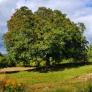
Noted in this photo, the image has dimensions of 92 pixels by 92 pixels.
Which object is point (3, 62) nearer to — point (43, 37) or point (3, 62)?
point (3, 62)

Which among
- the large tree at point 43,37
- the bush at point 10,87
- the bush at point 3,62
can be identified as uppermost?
the large tree at point 43,37

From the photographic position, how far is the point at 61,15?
62.4 m

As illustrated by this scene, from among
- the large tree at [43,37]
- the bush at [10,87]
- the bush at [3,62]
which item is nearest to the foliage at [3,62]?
the bush at [3,62]

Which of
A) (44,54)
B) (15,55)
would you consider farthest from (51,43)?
(15,55)

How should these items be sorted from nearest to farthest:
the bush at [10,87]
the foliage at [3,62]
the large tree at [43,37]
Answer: the bush at [10,87] < the large tree at [43,37] < the foliage at [3,62]

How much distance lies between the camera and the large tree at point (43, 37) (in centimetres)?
5706

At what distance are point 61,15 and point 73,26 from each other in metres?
2.40

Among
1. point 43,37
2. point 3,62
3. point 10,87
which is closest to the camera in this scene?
point 10,87

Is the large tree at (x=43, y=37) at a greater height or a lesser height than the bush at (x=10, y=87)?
greater

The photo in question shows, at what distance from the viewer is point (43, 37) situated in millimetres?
57688

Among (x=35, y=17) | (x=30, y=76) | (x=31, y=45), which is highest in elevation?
(x=35, y=17)

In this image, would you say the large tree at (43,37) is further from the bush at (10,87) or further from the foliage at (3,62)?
the bush at (10,87)

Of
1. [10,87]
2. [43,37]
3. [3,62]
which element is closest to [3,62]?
[3,62]

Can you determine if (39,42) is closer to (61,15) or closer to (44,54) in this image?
(44,54)
